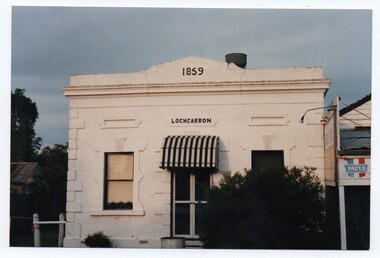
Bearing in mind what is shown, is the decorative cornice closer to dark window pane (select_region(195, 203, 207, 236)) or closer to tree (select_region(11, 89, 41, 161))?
tree (select_region(11, 89, 41, 161))

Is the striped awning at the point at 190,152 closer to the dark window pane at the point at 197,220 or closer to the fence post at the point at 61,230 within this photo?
the dark window pane at the point at 197,220

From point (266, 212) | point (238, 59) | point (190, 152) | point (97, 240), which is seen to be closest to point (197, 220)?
point (190, 152)

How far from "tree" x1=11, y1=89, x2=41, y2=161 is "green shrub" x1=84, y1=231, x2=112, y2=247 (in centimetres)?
174

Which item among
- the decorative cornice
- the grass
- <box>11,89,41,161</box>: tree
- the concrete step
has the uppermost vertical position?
the decorative cornice

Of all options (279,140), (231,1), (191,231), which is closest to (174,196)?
(191,231)

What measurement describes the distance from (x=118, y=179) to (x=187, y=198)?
1.32m

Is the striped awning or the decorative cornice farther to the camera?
the decorative cornice

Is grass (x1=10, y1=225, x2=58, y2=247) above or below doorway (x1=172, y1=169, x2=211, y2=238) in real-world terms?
below

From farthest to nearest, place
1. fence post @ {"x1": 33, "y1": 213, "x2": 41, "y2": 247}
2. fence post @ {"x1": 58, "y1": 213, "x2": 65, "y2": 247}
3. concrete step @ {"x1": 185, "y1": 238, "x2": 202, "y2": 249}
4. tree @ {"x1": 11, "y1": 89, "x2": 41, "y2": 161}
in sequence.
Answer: fence post @ {"x1": 58, "y1": 213, "x2": 65, "y2": 247}
concrete step @ {"x1": 185, "y1": 238, "x2": 202, "y2": 249}
fence post @ {"x1": 33, "y1": 213, "x2": 41, "y2": 247}
tree @ {"x1": 11, "y1": 89, "x2": 41, "y2": 161}

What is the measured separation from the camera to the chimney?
9.62 metres

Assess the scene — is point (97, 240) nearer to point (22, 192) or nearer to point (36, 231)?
point (36, 231)

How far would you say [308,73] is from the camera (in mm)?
9930

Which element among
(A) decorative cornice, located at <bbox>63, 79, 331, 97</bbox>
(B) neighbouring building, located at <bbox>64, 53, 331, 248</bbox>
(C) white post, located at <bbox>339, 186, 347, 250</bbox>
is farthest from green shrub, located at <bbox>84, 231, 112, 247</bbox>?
(C) white post, located at <bbox>339, 186, 347, 250</bbox>

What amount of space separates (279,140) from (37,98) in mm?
4259
